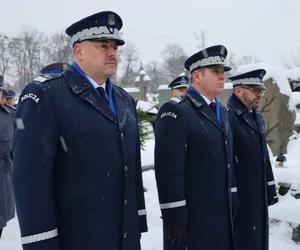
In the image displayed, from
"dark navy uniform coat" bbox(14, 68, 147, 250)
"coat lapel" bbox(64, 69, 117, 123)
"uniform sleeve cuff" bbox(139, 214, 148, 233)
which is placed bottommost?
"uniform sleeve cuff" bbox(139, 214, 148, 233)

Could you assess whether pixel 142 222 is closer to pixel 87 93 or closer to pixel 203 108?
pixel 87 93

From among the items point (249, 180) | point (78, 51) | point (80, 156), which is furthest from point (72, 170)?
point (249, 180)

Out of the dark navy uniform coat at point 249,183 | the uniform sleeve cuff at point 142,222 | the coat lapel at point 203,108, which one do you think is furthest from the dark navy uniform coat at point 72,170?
the dark navy uniform coat at point 249,183

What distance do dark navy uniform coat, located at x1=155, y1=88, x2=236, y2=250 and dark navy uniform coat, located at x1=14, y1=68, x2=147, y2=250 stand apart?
751 millimetres

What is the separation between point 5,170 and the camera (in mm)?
5098

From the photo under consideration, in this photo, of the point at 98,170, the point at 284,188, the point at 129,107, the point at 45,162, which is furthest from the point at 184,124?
the point at 284,188

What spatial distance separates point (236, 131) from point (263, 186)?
0.61 metres

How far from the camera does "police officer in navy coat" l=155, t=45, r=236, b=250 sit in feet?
10.3

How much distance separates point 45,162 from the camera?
2107mm

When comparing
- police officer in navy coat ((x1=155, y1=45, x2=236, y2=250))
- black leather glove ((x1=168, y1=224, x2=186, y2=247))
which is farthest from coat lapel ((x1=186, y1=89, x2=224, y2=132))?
black leather glove ((x1=168, y1=224, x2=186, y2=247))

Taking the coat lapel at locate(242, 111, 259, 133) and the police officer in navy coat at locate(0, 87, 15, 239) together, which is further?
the police officer in navy coat at locate(0, 87, 15, 239)

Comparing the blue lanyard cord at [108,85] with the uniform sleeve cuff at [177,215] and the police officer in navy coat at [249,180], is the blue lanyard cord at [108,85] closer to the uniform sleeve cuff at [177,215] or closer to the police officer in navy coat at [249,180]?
the uniform sleeve cuff at [177,215]

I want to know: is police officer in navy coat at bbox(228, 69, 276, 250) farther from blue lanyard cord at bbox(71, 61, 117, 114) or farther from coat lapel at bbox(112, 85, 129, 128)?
blue lanyard cord at bbox(71, 61, 117, 114)

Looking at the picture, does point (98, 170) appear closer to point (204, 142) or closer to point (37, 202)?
point (37, 202)
